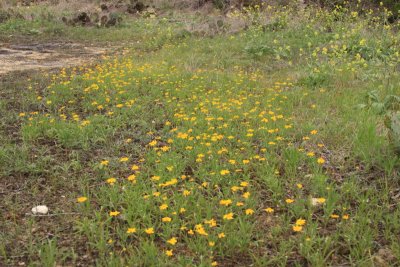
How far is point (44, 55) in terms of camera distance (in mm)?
11094

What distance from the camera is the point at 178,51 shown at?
1036cm

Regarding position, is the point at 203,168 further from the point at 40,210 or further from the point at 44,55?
the point at 44,55

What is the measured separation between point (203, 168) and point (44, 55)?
8266 millimetres

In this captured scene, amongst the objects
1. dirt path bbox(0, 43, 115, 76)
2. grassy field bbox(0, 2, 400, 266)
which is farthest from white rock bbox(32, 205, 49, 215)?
dirt path bbox(0, 43, 115, 76)

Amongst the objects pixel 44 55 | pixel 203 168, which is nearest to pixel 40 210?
pixel 203 168

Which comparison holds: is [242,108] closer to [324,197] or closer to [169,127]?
[169,127]

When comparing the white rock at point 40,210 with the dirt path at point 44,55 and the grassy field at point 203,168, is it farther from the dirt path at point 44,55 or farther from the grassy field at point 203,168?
the dirt path at point 44,55

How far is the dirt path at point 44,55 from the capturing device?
9.66m

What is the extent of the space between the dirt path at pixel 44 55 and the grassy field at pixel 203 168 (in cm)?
157

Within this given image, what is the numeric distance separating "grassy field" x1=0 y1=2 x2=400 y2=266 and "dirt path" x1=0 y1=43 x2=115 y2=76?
5.15 feet

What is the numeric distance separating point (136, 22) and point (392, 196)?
14041 mm

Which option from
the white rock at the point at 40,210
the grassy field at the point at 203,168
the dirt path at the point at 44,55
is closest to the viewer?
the grassy field at the point at 203,168

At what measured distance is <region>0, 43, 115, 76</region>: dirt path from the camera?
966 centimetres

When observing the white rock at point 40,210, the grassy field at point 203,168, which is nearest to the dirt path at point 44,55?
the grassy field at point 203,168
